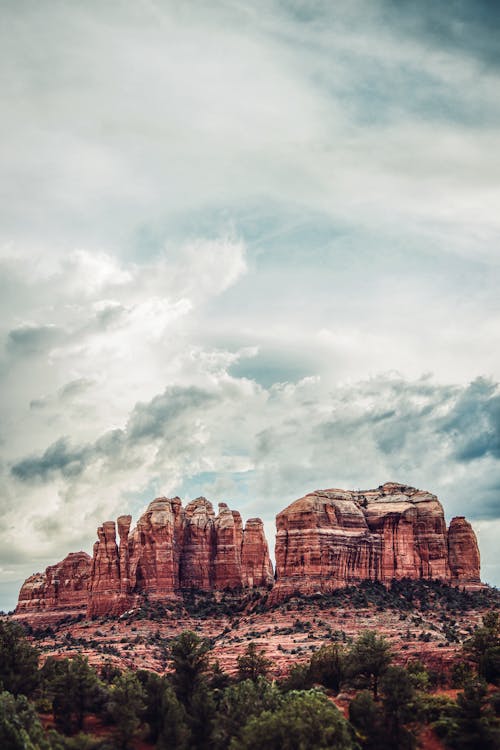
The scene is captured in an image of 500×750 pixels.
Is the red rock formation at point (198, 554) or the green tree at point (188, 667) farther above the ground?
the red rock formation at point (198, 554)

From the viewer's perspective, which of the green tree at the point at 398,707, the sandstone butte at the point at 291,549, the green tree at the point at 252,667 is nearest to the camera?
the green tree at the point at 398,707

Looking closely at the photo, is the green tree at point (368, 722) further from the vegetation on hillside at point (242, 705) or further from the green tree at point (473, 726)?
the green tree at point (473, 726)

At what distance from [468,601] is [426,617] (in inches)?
525

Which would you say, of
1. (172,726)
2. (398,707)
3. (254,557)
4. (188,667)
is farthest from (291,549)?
(172,726)

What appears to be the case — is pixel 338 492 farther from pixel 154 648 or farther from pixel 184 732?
pixel 184 732

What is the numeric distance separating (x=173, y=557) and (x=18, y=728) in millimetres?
92601

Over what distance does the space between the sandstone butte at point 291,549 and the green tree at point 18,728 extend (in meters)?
77.5

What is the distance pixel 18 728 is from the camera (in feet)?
226

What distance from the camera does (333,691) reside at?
9806 cm

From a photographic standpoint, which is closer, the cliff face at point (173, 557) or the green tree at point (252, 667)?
the green tree at point (252, 667)

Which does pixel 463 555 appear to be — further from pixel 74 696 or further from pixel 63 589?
pixel 74 696

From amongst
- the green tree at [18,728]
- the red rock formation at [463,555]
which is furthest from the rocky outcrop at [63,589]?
the green tree at [18,728]

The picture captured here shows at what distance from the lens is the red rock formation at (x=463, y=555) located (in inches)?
6053

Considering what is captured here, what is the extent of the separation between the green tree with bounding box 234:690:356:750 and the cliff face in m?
85.2
